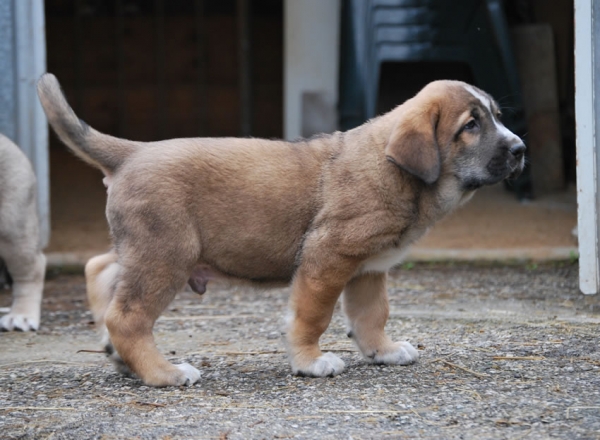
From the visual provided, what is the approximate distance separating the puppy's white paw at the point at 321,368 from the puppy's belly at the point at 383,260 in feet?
1.38

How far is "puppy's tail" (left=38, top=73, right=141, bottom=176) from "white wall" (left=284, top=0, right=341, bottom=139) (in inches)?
239

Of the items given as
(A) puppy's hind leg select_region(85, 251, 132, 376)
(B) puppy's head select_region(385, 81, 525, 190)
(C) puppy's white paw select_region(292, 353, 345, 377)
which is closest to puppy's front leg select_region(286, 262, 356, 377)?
(C) puppy's white paw select_region(292, 353, 345, 377)

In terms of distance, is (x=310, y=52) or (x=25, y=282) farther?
(x=310, y=52)

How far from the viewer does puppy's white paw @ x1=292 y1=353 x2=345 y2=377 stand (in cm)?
416

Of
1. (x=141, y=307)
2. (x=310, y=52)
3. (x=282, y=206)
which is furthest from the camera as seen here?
(x=310, y=52)

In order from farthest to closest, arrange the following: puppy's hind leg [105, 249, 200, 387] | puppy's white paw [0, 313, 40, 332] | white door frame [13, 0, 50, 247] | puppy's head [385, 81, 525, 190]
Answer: white door frame [13, 0, 50, 247] < puppy's white paw [0, 313, 40, 332] < puppy's head [385, 81, 525, 190] < puppy's hind leg [105, 249, 200, 387]

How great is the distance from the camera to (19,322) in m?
5.70

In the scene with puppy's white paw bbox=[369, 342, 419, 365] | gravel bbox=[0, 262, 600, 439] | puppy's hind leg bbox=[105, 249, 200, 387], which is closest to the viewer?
gravel bbox=[0, 262, 600, 439]

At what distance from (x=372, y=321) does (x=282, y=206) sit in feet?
2.34

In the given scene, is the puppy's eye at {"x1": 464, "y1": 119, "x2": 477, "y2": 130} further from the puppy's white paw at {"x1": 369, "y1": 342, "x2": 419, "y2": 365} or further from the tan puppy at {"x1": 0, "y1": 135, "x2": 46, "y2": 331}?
the tan puppy at {"x1": 0, "y1": 135, "x2": 46, "y2": 331}

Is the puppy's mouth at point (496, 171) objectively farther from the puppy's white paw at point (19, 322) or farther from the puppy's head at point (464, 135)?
the puppy's white paw at point (19, 322)

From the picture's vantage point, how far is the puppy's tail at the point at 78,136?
4.16m

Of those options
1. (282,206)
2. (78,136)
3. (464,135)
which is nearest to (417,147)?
(464,135)

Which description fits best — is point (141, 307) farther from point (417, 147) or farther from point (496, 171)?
Result: point (496, 171)
